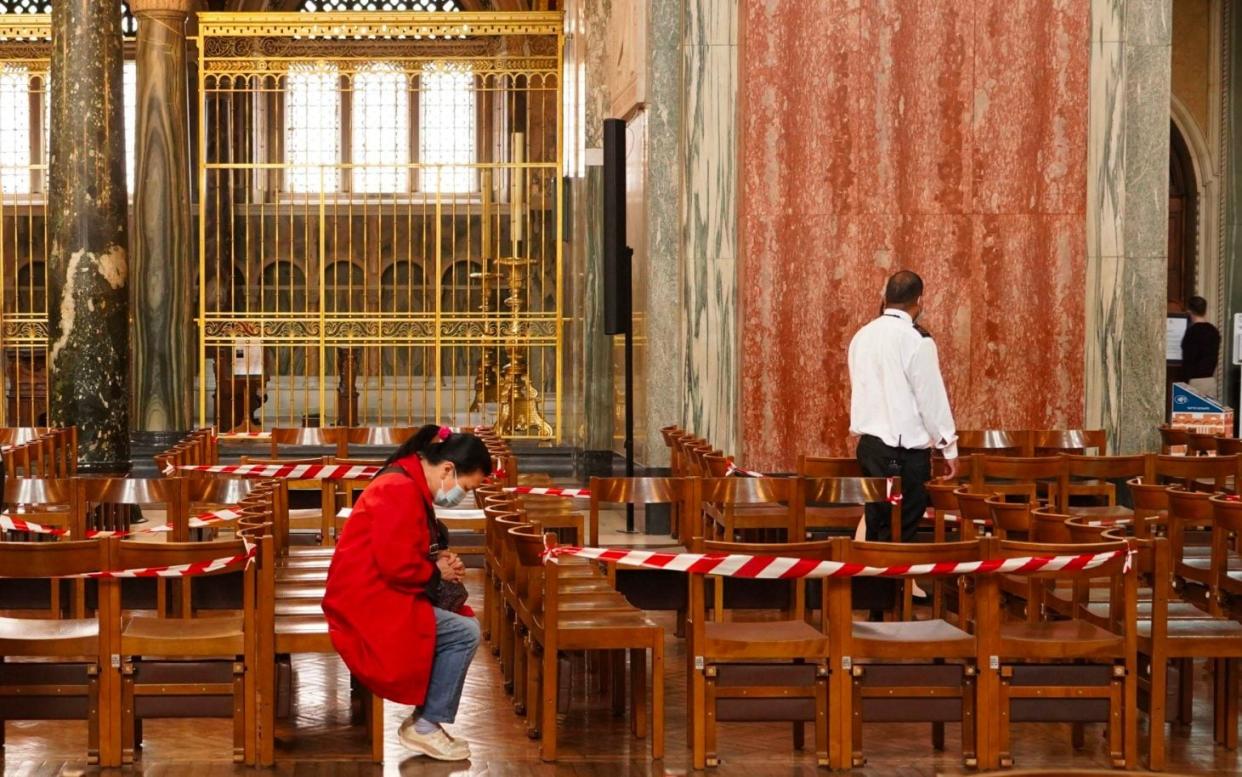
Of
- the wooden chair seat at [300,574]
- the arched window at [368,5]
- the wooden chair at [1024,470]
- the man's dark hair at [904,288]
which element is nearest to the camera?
the wooden chair seat at [300,574]

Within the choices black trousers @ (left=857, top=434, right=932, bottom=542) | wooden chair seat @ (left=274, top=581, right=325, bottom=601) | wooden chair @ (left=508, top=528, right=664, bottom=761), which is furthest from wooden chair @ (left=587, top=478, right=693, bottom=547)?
wooden chair @ (left=508, top=528, right=664, bottom=761)

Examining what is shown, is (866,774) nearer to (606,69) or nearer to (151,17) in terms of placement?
(606,69)

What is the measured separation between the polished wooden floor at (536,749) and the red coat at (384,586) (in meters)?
0.34

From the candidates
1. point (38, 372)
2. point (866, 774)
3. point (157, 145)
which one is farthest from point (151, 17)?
point (866, 774)

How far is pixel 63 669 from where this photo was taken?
17.3 ft

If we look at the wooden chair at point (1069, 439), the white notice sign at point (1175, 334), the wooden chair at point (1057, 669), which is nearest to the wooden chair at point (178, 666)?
the wooden chair at point (1057, 669)

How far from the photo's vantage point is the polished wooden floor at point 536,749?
5320 millimetres

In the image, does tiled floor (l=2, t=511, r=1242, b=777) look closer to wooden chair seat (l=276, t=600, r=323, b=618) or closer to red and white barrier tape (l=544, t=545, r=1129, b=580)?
wooden chair seat (l=276, t=600, r=323, b=618)

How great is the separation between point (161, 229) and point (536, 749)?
34.1 feet

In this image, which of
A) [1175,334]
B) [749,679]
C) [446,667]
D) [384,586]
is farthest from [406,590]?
[1175,334]

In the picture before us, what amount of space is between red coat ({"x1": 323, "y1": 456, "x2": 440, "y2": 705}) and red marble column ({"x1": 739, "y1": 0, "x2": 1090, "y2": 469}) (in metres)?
6.08

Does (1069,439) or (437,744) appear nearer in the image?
(437,744)

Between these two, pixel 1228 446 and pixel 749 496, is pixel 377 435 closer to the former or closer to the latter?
pixel 749 496

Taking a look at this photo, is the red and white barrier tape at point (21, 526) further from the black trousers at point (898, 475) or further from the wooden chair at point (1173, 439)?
the wooden chair at point (1173, 439)
